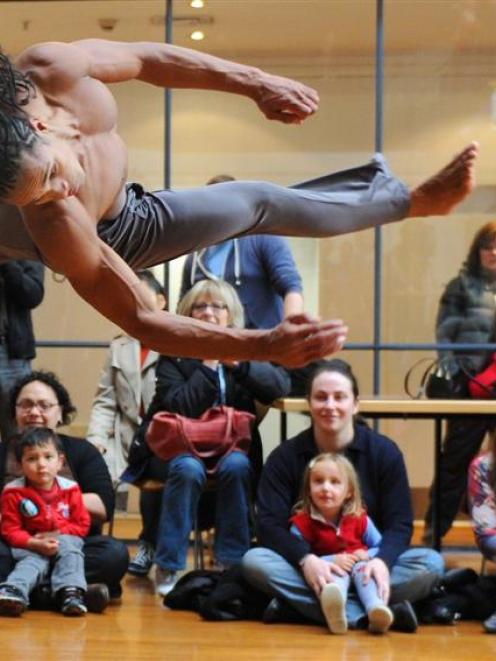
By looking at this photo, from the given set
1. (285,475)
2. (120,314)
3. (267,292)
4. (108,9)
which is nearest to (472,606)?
(285,475)

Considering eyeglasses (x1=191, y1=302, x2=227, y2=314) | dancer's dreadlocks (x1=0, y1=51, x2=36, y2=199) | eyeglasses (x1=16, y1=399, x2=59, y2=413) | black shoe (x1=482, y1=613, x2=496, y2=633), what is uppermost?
dancer's dreadlocks (x1=0, y1=51, x2=36, y2=199)

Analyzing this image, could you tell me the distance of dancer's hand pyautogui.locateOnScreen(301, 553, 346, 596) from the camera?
4.41 meters

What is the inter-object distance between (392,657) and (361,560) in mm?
422

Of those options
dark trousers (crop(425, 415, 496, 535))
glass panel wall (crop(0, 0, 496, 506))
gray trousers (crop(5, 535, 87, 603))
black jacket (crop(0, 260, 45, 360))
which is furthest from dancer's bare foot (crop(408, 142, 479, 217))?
glass panel wall (crop(0, 0, 496, 506))

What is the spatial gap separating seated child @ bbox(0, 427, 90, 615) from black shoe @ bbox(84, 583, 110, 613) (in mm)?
34

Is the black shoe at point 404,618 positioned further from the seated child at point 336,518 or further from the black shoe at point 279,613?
the black shoe at point 279,613

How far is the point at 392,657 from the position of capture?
4.14m

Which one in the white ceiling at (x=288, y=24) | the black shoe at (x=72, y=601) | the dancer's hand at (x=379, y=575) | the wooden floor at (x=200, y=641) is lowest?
the wooden floor at (x=200, y=641)

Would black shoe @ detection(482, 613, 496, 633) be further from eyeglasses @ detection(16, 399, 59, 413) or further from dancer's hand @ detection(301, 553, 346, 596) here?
eyeglasses @ detection(16, 399, 59, 413)

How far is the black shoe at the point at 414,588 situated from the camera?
14.8 ft

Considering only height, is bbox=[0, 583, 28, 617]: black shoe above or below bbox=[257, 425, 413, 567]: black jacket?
below

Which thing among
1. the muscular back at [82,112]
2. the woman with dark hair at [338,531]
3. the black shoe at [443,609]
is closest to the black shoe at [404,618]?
the woman with dark hair at [338,531]

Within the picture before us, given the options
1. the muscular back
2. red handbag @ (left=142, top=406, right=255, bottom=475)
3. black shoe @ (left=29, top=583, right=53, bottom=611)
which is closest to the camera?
the muscular back

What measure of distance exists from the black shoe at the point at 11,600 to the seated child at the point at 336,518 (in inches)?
32.7
